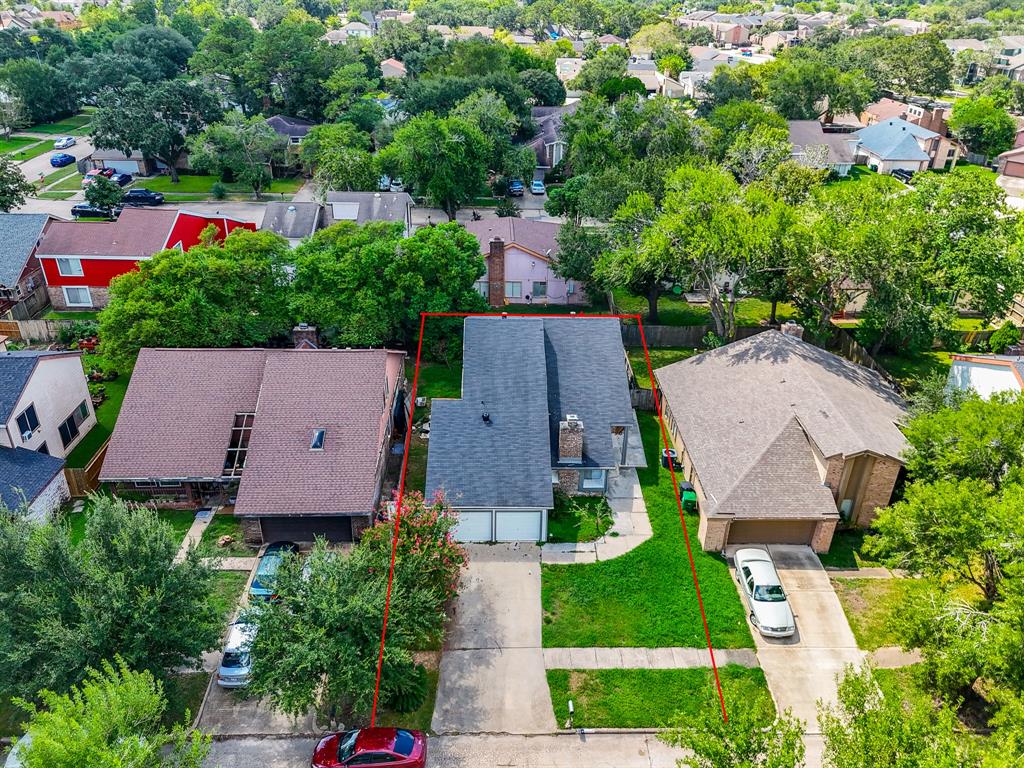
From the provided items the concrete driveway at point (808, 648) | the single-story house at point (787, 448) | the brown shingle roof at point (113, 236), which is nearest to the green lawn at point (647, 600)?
the concrete driveway at point (808, 648)

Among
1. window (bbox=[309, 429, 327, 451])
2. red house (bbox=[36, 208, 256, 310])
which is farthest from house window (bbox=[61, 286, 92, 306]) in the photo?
window (bbox=[309, 429, 327, 451])

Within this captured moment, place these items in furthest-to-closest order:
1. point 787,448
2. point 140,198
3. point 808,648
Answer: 1. point 140,198
2. point 787,448
3. point 808,648

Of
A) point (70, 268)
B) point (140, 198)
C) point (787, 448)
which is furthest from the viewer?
point (140, 198)

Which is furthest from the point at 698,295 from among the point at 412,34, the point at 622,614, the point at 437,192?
the point at 412,34

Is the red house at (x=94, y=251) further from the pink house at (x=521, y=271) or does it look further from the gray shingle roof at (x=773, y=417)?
the gray shingle roof at (x=773, y=417)

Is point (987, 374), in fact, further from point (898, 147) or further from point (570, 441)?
point (898, 147)

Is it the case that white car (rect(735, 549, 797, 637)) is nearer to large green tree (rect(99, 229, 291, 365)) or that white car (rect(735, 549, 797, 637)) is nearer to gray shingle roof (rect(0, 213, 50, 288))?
large green tree (rect(99, 229, 291, 365))

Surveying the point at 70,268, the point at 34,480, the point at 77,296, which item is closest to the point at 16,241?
the point at 70,268
